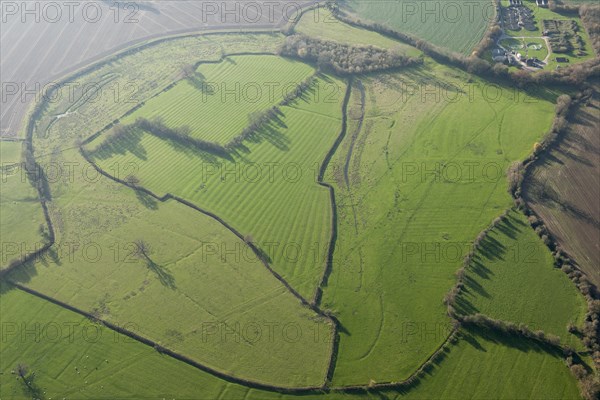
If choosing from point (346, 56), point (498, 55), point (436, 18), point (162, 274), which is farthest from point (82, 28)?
point (498, 55)

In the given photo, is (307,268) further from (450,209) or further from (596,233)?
(596,233)

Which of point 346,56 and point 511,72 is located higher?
point 511,72

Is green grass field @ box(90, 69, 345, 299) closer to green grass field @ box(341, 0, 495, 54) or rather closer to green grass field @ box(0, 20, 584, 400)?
green grass field @ box(0, 20, 584, 400)

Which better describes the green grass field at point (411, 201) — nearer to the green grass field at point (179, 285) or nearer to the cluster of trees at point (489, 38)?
the green grass field at point (179, 285)

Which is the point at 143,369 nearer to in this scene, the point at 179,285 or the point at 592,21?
the point at 179,285

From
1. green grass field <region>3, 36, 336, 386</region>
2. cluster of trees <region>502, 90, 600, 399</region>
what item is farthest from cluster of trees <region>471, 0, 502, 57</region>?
green grass field <region>3, 36, 336, 386</region>

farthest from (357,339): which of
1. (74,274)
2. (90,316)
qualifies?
(74,274)

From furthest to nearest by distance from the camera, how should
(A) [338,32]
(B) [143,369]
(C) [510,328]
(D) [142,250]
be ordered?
(A) [338,32] → (D) [142,250] → (B) [143,369] → (C) [510,328]
